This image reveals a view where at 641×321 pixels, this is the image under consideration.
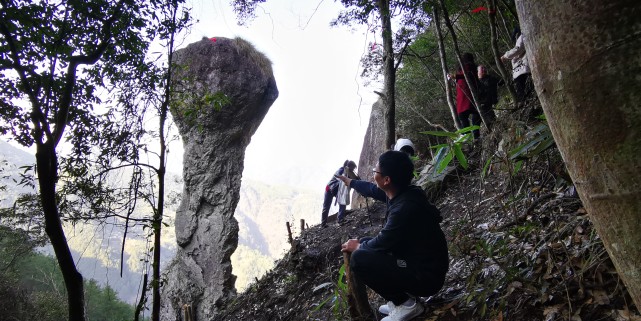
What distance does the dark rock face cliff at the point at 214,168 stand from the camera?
12.3 metres

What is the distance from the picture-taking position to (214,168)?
1359 cm

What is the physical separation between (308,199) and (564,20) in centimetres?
15466

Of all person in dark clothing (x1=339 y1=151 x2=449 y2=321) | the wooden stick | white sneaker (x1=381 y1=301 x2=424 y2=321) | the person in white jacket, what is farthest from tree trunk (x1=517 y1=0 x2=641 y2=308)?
the person in white jacket

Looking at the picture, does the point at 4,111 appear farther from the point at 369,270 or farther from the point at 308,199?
the point at 308,199

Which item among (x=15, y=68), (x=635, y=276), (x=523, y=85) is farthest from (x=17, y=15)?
(x=523, y=85)

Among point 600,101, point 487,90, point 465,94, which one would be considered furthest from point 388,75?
point 600,101

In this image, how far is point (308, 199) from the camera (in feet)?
507

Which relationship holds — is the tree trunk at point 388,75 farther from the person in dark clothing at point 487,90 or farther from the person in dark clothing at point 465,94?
the person in dark clothing at point 487,90

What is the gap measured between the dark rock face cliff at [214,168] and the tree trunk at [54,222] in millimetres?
8435

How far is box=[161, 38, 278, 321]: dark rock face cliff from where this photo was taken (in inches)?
485

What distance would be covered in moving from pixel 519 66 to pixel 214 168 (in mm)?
10914

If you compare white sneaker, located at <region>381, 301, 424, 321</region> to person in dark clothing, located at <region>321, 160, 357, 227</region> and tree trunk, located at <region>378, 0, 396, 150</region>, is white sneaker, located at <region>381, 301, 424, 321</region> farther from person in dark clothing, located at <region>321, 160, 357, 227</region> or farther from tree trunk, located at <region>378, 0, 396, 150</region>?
person in dark clothing, located at <region>321, 160, 357, 227</region>

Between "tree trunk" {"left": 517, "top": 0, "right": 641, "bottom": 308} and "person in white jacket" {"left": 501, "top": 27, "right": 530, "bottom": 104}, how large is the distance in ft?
13.2

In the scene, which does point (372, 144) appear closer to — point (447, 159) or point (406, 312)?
point (447, 159)
